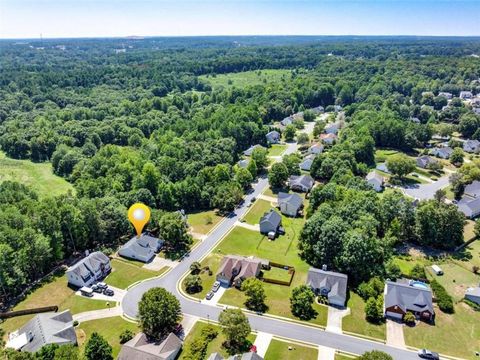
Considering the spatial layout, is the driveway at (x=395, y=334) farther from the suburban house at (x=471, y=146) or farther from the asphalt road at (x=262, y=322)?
the suburban house at (x=471, y=146)

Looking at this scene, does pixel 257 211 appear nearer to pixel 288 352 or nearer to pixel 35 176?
pixel 288 352

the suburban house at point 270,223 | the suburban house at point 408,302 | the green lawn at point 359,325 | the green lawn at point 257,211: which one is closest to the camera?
the green lawn at point 359,325

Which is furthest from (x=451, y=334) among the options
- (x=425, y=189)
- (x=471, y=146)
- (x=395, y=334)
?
(x=471, y=146)

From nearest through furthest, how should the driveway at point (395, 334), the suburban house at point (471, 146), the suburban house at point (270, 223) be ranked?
the driveway at point (395, 334) < the suburban house at point (270, 223) < the suburban house at point (471, 146)

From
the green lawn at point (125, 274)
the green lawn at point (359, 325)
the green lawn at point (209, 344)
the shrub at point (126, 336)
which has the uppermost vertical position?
the shrub at point (126, 336)

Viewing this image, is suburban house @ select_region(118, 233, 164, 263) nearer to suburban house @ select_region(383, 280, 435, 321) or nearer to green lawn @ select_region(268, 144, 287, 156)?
suburban house @ select_region(383, 280, 435, 321)

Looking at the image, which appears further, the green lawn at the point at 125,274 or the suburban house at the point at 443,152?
the suburban house at the point at 443,152

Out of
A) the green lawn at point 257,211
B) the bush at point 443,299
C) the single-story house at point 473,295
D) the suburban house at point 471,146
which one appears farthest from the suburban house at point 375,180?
the suburban house at point 471,146

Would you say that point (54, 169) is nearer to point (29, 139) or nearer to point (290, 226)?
point (29, 139)
